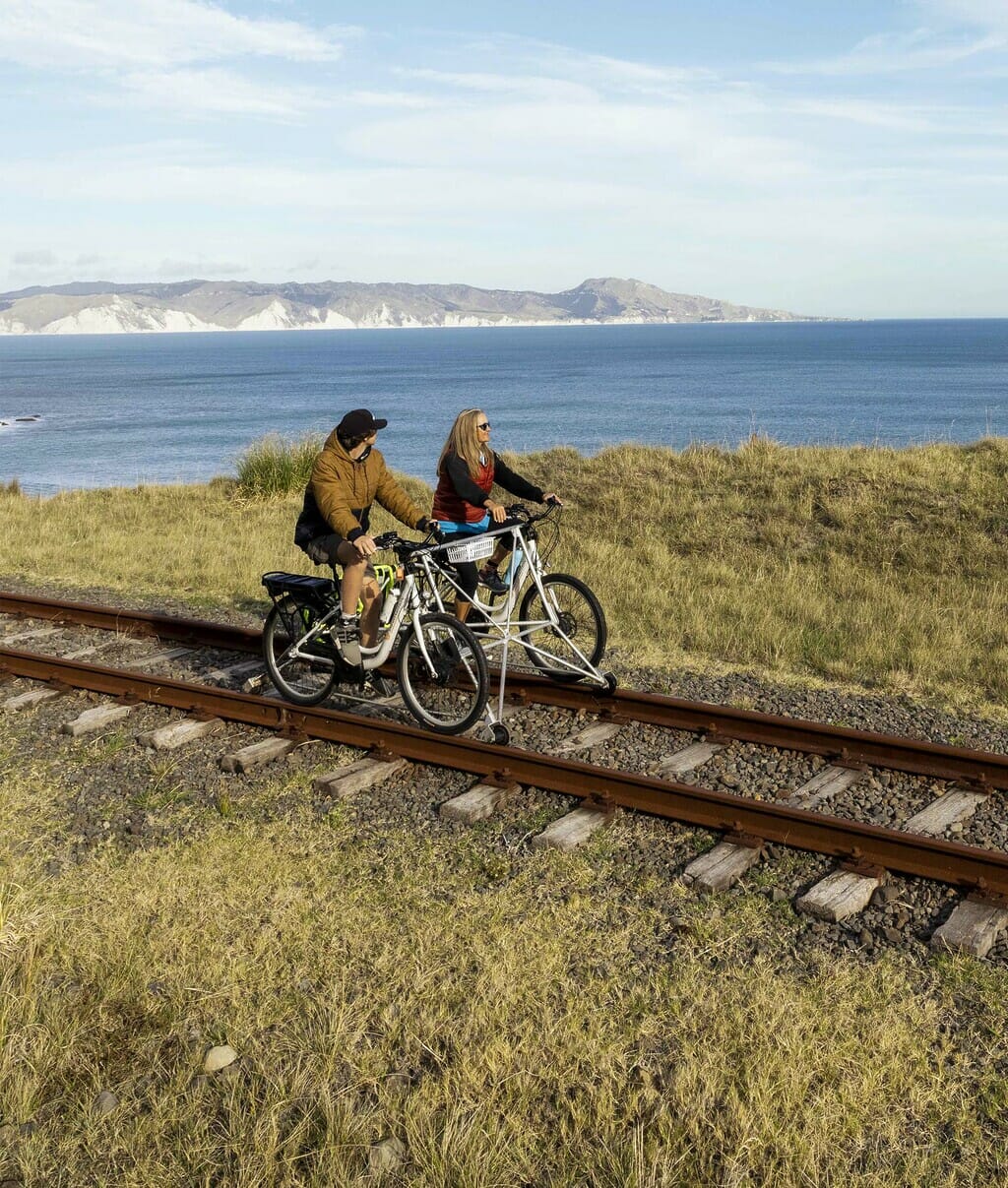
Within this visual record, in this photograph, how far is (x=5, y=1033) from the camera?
4.06 m

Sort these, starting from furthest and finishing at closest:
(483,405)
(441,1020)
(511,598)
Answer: (483,405), (511,598), (441,1020)

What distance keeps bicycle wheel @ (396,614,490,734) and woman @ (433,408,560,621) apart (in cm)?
50

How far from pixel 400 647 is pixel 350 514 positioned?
37.2 inches

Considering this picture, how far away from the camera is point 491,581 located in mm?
8320

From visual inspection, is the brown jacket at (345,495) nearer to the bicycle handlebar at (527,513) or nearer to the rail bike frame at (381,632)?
the rail bike frame at (381,632)

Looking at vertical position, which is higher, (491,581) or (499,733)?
(491,581)

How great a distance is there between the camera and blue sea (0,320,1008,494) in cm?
Result: 4972

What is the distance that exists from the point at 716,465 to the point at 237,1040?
15462mm

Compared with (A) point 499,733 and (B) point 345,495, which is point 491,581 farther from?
(A) point 499,733

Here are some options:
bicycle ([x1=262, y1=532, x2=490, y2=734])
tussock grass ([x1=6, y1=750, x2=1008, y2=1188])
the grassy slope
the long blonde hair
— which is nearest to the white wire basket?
bicycle ([x1=262, y1=532, x2=490, y2=734])

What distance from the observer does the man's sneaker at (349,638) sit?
786cm

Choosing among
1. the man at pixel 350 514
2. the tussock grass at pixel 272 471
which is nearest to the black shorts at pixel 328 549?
the man at pixel 350 514

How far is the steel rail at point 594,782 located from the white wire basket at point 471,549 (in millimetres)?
1224

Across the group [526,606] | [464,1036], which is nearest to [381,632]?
[526,606]
